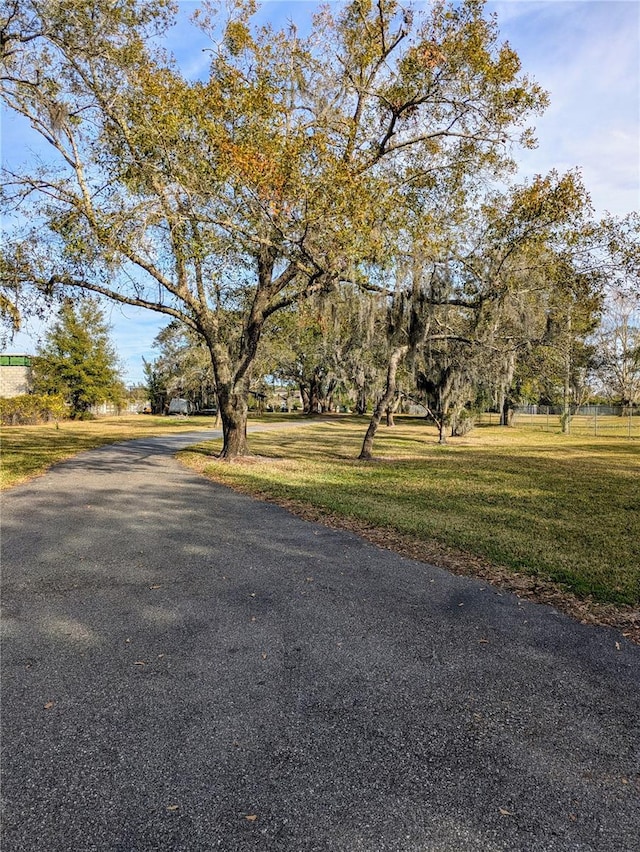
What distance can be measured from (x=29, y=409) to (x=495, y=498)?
2793cm

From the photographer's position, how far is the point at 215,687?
2.55 m

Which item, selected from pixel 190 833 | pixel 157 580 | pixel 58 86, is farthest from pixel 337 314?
A: pixel 190 833

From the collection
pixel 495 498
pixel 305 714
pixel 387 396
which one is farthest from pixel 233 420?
pixel 305 714

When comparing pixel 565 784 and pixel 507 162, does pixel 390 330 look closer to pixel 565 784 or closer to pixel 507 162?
pixel 507 162

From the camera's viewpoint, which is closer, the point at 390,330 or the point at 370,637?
the point at 370,637

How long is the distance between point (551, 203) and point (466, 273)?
237cm

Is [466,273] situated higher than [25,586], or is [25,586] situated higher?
[466,273]

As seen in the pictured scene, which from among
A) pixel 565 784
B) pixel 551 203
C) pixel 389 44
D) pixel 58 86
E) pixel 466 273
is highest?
pixel 389 44

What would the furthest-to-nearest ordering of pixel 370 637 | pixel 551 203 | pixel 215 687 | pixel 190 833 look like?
pixel 551 203 → pixel 370 637 → pixel 215 687 → pixel 190 833

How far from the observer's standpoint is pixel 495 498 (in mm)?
8188

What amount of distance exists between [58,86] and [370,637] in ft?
37.8

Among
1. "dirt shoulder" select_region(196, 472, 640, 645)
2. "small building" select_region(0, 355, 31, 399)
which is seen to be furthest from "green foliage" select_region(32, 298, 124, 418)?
"dirt shoulder" select_region(196, 472, 640, 645)

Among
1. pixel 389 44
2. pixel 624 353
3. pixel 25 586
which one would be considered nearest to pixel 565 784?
pixel 25 586

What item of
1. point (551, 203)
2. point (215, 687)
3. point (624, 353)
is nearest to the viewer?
point (215, 687)
